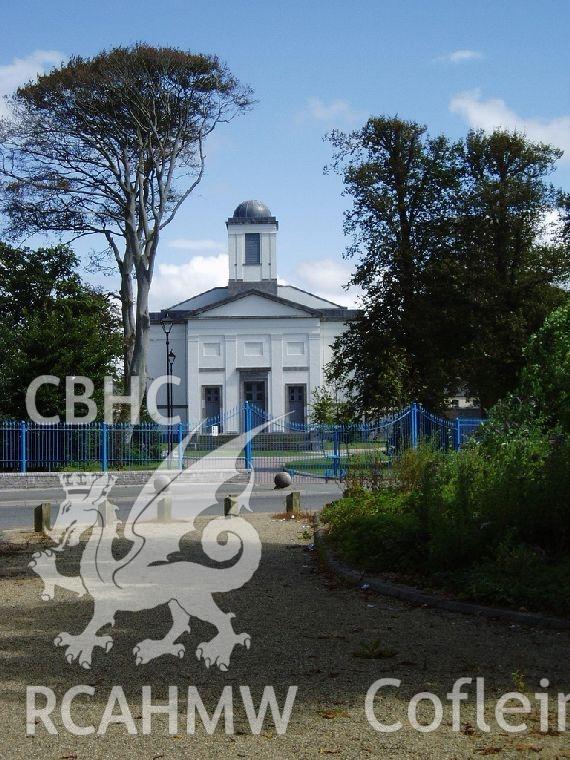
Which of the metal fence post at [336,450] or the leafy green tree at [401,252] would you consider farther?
the leafy green tree at [401,252]

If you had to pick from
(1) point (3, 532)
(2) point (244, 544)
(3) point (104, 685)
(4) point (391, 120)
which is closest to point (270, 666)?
(3) point (104, 685)

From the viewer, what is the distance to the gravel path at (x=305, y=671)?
462 cm

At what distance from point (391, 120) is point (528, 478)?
3035cm

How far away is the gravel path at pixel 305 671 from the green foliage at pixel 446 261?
25.3 metres

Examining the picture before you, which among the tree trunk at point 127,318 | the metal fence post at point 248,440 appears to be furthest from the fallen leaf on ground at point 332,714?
the tree trunk at point 127,318

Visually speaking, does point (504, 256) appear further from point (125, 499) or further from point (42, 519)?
point (42, 519)

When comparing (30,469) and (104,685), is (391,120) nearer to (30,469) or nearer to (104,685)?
(30,469)

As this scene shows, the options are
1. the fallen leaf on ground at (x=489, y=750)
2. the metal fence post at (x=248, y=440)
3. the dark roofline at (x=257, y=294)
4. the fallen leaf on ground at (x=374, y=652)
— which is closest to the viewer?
the fallen leaf on ground at (x=489, y=750)

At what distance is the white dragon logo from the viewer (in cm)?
677

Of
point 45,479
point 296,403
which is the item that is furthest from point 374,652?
point 296,403

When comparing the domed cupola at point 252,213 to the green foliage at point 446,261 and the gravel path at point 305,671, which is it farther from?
the gravel path at point 305,671

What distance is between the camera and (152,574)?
10062mm

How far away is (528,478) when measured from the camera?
9.57 meters

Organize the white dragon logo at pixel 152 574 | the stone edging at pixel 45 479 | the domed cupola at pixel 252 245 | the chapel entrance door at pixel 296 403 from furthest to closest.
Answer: the domed cupola at pixel 252 245
the chapel entrance door at pixel 296 403
the stone edging at pixel 45 479
the white dragon logo at pixel 152 574
